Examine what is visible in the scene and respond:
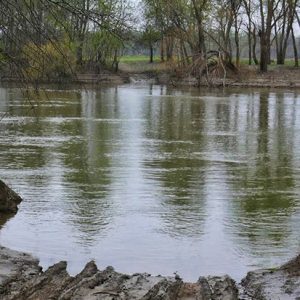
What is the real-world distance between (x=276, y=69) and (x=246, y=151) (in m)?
43.5

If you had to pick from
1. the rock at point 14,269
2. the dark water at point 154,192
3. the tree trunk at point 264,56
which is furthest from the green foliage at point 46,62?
the tree trunk at point 264,56

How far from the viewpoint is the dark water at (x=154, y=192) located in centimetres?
873

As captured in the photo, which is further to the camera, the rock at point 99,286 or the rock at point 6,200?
the rock at point 6,200

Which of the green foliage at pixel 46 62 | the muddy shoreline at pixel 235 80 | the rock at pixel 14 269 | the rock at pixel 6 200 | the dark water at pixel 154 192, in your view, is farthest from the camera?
the muddy shoreline at pixel 235 80

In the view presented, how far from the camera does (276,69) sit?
59656 mm

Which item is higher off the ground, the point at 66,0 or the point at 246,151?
the point at 66,0

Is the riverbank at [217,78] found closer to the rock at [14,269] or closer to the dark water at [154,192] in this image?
the dark water at [154,192]

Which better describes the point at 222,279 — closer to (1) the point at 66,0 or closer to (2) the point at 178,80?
(1) the point at 66,0

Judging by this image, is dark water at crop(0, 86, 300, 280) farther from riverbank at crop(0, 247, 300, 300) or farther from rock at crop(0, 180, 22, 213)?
riverbank at crop(0, 247, 300, 300)

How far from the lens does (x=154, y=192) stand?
482 inches

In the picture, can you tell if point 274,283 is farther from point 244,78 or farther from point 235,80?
point 244,78

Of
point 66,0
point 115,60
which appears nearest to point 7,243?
point 66,0

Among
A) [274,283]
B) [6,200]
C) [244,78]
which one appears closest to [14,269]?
[274,283]

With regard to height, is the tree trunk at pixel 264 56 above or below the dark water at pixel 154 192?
above
